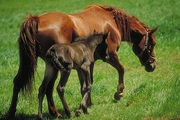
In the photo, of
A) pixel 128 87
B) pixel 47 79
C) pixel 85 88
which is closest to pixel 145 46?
pixel 128 87

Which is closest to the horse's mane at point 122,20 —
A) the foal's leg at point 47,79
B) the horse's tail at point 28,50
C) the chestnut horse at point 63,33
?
the chestnut horse at point 63,33

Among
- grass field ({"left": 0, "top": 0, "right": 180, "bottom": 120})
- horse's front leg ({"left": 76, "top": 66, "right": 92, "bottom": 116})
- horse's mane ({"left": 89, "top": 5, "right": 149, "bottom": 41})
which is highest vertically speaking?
horse's mane ({"left": 89, "top": 5, "right": 149, "bottom": 41})

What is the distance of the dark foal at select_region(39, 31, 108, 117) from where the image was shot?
24.6 feet

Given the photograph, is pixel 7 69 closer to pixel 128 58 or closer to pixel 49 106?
pixel 128 58

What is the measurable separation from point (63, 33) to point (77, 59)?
2.14 feet

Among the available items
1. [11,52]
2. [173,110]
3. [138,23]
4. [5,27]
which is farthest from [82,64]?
[5,27]

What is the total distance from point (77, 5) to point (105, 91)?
24.4m

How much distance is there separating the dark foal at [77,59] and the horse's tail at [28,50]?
44 cm

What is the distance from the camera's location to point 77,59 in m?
7.88

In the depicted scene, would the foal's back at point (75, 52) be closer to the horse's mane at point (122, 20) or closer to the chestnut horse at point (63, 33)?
the chestnut horse at point (63, 33)

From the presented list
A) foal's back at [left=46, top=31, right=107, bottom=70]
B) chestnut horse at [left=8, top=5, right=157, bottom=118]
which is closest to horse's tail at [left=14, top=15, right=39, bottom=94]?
chestnut horse at [left=8, top=5, right=157, bottom=118]

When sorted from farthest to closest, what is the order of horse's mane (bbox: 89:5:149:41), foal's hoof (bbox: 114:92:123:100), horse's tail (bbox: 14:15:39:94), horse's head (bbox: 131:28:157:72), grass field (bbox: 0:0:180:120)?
horse's head (bbox: 131:28:157:72), horse's mane (bbox: 89:5:149:41), foal's hoof (bbox: 114:92:123:100), horse's tail (bbox: 14:15:39:94), grass field (bbox: 0:0:180:120)

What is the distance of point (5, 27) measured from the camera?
1022 inches

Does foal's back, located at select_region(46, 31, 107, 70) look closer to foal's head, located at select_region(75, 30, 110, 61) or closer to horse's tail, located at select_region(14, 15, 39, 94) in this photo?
foal's head, located at select_region(75, 30, 110, 61)
